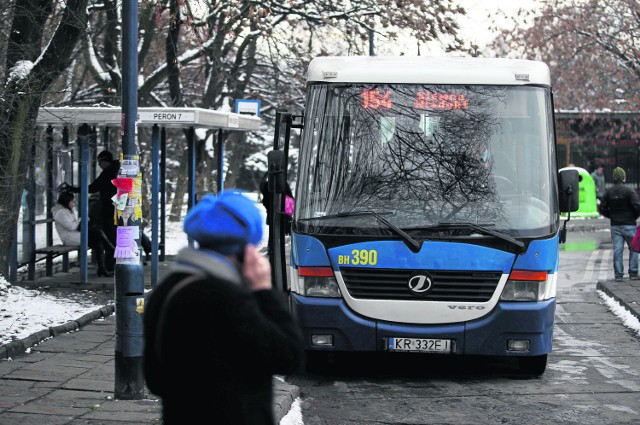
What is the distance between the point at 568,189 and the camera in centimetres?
959

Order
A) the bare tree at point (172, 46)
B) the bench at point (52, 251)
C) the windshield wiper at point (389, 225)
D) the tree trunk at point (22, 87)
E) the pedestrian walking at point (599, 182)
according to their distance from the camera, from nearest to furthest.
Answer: the windshield wiper at point (389, 225) → the tree trunk at point (22, 87) → the bare tree at point (172, 46) → the bench at point (52, 251) → the pedestrian walking at point (599, 182)

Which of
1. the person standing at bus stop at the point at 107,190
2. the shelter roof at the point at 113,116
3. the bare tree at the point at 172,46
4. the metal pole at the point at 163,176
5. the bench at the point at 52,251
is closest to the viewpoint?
the bare tree at the point at 172,46

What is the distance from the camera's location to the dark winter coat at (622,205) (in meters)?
16.9

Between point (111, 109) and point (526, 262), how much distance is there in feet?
23.4

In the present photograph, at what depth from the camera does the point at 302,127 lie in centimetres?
961

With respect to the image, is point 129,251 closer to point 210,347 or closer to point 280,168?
point 280,168

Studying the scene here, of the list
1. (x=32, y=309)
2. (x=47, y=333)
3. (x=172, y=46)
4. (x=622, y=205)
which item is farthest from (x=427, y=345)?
(x=172, y=46)

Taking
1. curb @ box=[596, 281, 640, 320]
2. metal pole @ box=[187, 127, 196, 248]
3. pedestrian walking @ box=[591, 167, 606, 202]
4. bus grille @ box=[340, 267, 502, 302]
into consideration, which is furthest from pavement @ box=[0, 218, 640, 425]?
pedestrian walking @ box=[591, 167, 606, 202]

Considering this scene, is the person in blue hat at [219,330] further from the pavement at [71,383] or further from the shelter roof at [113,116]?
the shelter roof at [113,116]

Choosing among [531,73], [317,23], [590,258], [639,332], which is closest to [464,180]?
[531,73]

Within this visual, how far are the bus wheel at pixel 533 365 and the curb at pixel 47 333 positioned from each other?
4.26m

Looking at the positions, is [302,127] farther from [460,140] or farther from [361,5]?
[361,5]

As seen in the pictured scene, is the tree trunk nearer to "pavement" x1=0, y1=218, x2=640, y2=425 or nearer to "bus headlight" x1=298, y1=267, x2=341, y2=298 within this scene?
"pavement" x1=0, y1=218, x2=640, y2=425

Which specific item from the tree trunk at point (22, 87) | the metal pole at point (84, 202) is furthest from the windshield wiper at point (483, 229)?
the metal pole at point (84, 202)
